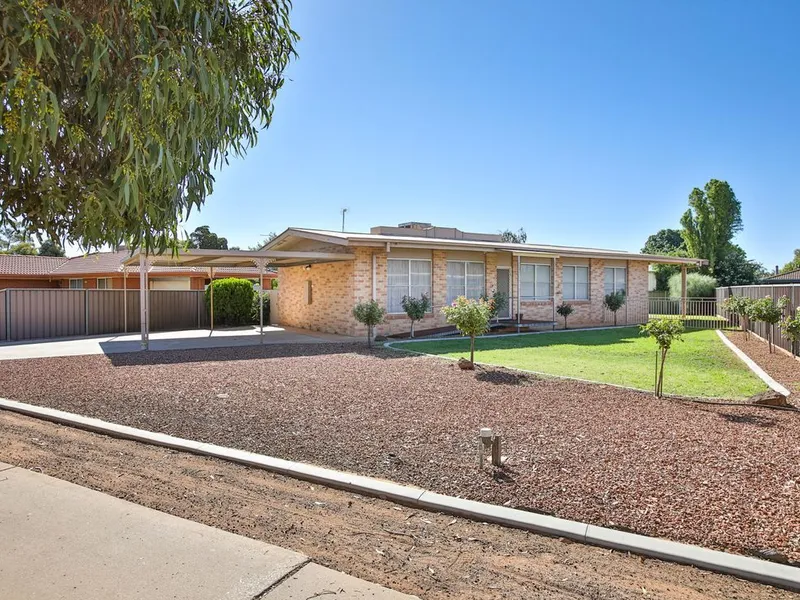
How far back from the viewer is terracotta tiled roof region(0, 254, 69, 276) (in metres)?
29.0

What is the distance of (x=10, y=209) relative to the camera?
10.9 feet

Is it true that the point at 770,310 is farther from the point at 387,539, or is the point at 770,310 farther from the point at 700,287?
the point at 700,287

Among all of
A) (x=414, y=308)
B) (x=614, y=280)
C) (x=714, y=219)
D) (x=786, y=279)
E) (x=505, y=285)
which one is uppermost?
(x=714, y=219)

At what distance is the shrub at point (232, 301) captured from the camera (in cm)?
2236

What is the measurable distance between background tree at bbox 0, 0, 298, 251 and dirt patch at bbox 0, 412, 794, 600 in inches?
84.1

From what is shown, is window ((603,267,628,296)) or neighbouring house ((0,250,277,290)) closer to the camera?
window ((603,267,628,296))

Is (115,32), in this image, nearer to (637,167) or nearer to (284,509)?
(284,509)

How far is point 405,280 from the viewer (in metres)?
18.2

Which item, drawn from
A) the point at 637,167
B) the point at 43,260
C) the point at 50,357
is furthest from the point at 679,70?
the point at 43,260

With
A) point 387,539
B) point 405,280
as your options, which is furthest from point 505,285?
point 387,539

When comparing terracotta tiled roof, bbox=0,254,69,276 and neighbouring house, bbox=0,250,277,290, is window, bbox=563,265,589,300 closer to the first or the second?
neighbouring house, bbox=0,250,277,290

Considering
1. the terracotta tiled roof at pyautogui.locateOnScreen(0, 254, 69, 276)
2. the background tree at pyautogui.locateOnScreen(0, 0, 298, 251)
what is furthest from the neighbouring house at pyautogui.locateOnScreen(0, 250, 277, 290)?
the background tree at pyautogui.locateOnScreen(0, 0, 298, 251)

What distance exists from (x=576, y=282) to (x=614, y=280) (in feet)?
8.77

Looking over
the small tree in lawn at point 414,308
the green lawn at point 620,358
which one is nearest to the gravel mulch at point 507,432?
the green lawn at point 620,358
